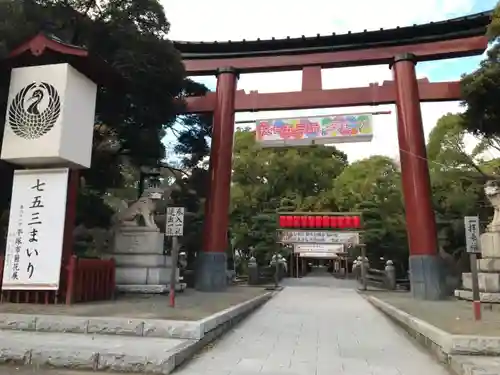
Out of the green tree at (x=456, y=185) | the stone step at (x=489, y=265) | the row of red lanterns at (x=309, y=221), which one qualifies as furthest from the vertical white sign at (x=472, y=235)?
the row of red lanterns at (x=309, y=221)

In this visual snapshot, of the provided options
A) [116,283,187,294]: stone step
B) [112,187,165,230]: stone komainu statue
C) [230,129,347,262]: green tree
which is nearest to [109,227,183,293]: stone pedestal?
[116,283,187,294]: stone step

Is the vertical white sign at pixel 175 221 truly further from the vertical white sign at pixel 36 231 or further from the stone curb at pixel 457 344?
the stone curb at pixel 457 344

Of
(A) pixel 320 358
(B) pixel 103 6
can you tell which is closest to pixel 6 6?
(B) pixel 103 6

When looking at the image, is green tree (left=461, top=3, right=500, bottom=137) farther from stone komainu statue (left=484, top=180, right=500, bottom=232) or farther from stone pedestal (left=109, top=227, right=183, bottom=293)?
stone pedestal (left=109, top=227, right=183, bottom=293)

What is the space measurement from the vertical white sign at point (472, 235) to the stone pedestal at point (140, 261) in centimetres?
770

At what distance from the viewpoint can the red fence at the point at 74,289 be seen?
365 inches

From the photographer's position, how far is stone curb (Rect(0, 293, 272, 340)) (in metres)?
6.54

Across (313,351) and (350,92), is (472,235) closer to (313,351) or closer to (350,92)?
(313,351)

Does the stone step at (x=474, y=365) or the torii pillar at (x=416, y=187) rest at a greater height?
the torii pillar at (x=416, y=187)

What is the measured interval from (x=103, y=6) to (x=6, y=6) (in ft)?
7.33

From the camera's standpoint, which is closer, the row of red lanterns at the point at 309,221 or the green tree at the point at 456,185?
the green tree at the point at 456,185

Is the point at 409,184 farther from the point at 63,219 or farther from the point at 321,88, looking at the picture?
the point at 63,219

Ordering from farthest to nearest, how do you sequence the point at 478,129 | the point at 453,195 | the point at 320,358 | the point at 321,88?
the point at 453,195
the point at 321,88
the point at 478,129
the point at 320,358

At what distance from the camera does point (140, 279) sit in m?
12.7
